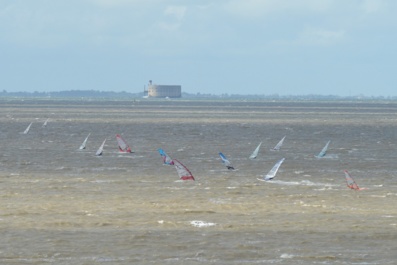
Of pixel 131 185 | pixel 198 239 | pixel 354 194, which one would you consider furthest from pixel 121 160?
pixel 198 239

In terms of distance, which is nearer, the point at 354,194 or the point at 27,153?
the point at 354,194

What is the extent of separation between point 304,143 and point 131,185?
118ft

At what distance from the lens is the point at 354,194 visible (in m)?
36.1

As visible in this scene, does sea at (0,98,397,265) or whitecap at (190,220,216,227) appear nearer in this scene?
sea at (0,98,397,265)

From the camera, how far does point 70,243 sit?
2470 cm

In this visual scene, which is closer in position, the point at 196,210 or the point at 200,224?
the point at 200,224

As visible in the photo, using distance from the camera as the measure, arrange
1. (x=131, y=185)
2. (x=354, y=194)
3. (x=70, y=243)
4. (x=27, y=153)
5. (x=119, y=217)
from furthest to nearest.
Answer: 1. (x=27, y=153)
2. (x=131, y=185)
3. (x=354, y=194)
4. (x=119, y=217)
5. (x=70, y=243)

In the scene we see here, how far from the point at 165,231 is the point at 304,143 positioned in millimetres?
48208

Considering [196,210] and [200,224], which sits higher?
[200,224]

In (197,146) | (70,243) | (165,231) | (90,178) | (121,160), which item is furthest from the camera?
(197,146)

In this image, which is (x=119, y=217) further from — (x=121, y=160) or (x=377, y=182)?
(x=121, y=160)

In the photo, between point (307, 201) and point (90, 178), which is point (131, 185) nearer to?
point (90, 178)

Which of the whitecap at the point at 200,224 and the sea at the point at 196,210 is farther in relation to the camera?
the whitecap at the point at 200,224

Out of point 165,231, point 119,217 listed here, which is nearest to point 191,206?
point 119,217
